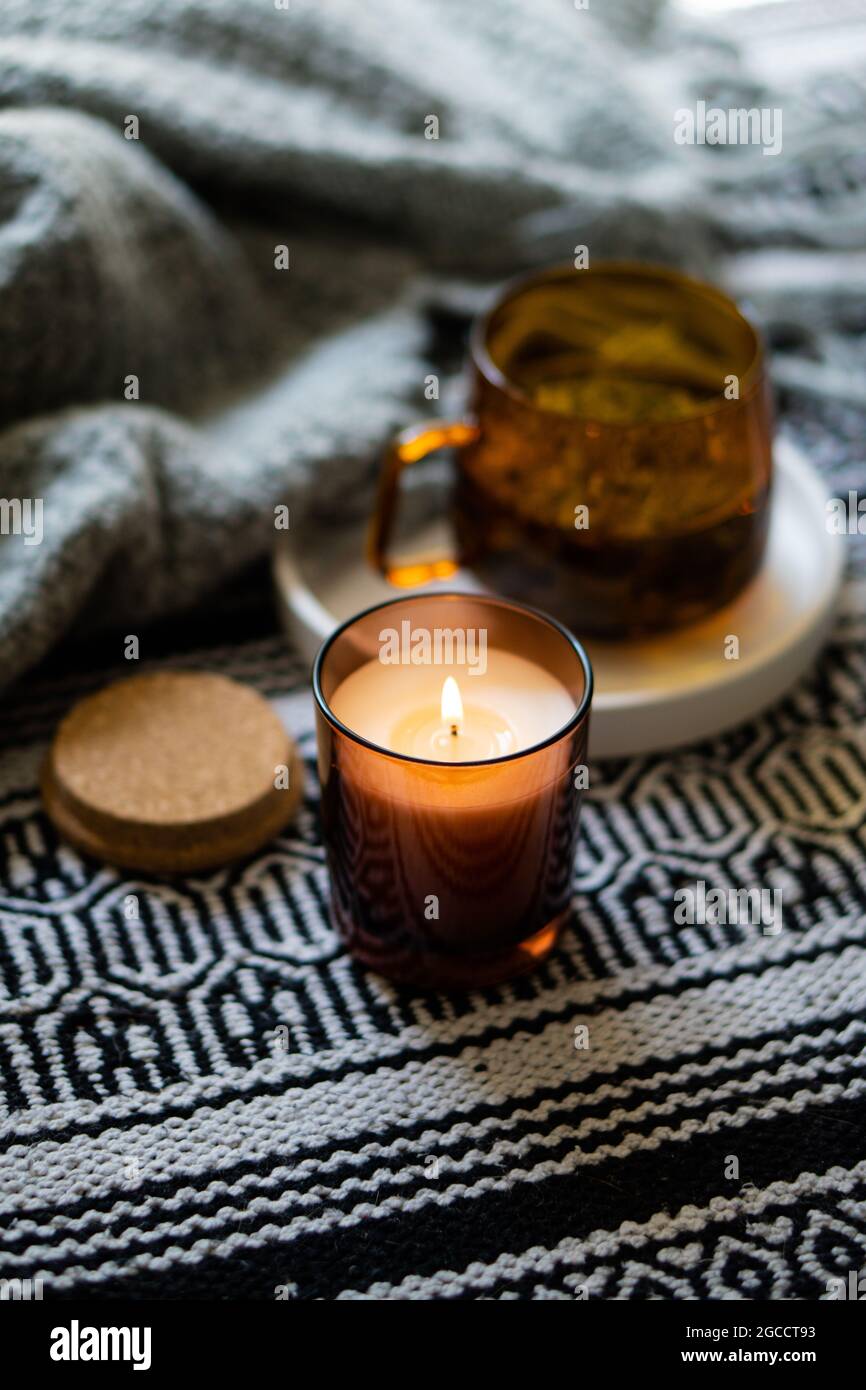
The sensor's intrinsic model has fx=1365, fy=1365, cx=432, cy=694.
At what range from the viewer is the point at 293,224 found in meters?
0.81

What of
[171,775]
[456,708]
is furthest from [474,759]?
[171,775]

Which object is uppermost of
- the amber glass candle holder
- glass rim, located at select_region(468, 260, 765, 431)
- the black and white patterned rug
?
glass rim, located at select_region(468, 260, 765, 431)

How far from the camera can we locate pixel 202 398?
740 millimetres

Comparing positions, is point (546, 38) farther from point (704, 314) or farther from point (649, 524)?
point (649, 524)

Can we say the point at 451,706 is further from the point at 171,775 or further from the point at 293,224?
the point at 293,224

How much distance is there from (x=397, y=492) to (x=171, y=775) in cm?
18

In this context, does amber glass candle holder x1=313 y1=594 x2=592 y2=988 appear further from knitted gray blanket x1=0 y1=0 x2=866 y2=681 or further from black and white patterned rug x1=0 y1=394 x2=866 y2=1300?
knitted gray blanket x1=0 y1=0 x2=866 y2=681

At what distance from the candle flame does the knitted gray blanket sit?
194mm

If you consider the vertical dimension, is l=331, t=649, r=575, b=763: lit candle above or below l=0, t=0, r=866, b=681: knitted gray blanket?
below

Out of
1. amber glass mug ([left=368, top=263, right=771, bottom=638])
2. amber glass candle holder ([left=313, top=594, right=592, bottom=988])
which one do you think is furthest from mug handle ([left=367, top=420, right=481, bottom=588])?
amber glass candle holder ([left=313, top=594, right=592, bottom=988])

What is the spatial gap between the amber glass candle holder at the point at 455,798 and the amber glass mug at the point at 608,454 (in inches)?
4.0

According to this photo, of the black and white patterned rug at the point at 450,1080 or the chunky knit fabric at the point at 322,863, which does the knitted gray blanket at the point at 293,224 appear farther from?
the black and white patterned rug at the point at 450,1080

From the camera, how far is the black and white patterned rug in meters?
0.44
